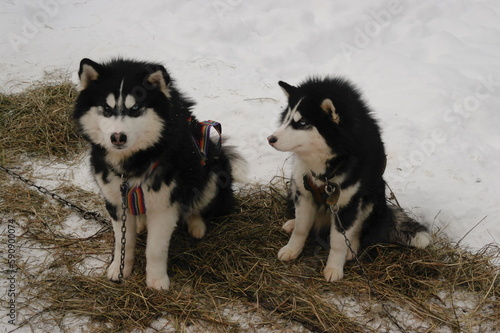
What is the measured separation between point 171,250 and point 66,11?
5540 mm

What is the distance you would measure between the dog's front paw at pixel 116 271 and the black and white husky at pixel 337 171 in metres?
1.23

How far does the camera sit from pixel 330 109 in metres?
2.83

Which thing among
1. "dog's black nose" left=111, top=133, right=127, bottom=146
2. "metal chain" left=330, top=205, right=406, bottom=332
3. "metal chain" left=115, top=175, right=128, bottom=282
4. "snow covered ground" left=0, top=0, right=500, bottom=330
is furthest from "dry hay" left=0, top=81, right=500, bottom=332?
"dog's black nose" left=111, top=133, right=127, bottom=146

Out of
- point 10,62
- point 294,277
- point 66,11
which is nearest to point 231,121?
point 294,277

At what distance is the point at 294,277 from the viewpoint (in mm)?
3371

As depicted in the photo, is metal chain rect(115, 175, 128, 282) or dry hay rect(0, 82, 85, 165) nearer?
metal chain rect(115, 175, 128, 282)

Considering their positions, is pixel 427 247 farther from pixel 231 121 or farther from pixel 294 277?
pixel 231 121

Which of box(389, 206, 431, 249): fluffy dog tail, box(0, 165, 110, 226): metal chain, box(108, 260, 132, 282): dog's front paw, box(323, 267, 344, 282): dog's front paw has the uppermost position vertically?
box(389, 206, 431, 249): fluffy dog tail

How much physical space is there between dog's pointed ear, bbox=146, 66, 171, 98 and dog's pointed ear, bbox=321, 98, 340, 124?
41.6 inches

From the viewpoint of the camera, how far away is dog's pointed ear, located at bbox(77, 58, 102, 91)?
2.62m

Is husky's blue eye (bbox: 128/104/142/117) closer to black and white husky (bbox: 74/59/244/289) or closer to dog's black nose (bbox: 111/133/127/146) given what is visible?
black and white husky (bbox: 74/59/244/289)

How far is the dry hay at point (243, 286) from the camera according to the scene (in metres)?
2.92

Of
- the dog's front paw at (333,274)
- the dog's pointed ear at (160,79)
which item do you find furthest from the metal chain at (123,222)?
the dog's front paw at (333,274)

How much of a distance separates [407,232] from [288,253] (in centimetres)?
101
